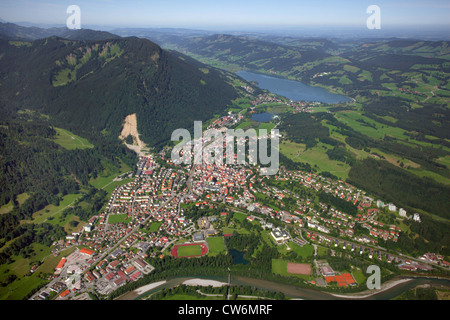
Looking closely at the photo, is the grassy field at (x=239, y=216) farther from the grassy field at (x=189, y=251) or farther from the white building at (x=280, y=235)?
the grassy field at (x=189, y=251)

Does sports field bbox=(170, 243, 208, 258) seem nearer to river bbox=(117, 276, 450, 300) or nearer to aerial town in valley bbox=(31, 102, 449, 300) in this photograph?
aerial town in valley bbox=(31, 102, 449, 300)

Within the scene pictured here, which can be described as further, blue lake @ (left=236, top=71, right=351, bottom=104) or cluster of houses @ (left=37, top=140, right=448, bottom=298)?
blue lake @ (left=236, top=71, right=351, bottom=104)

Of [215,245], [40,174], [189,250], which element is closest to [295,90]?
[215,245]

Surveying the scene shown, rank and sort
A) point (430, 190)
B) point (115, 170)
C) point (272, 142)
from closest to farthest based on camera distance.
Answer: point (430, 190), point (115, 170), point (272, 142)

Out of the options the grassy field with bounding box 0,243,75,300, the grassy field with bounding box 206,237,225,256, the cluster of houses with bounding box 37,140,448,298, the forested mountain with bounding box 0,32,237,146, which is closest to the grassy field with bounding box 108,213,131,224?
the cluster of houses with bounding box 37,140,448,298

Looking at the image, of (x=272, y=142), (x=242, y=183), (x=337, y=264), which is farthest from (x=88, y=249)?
(x=272, y=142)

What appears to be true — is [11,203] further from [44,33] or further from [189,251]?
[44,33]

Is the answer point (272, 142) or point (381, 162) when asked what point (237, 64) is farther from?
point (381, 162)

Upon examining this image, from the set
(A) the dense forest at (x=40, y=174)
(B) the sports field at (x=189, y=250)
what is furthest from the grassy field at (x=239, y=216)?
(A) the dense forest at (x=40, y=174)
